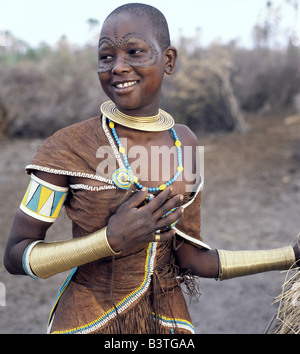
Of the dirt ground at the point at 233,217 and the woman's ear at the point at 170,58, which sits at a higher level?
the woman's ear at the point at 170,58

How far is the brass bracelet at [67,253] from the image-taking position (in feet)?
4.46

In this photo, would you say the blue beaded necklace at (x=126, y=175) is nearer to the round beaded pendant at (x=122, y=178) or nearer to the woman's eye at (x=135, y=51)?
the round beaded pendant at (x=122, y=178)

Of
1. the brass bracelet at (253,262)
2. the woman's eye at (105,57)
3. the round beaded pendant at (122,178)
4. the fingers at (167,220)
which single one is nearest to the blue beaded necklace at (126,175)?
the round beaded pendant at (122,178)

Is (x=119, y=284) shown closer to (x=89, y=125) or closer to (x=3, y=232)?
(x=89, y=125)

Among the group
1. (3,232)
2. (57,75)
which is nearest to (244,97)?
(57,75)

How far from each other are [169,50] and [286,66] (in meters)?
11.9

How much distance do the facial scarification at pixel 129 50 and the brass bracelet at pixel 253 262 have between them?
0.87 meters

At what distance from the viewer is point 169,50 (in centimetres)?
153

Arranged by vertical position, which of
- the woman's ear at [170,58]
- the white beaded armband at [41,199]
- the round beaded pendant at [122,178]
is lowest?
the white beaded armband at [41,199]

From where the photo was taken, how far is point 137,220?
4.43 feet

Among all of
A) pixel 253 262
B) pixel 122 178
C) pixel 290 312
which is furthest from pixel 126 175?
pixel 290 312

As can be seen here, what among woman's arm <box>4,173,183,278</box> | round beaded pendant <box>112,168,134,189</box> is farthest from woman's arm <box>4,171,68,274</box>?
round beaded pendant <box>112,168,134,189</box>

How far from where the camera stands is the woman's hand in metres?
1.35

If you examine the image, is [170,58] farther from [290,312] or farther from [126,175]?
[290,312]
